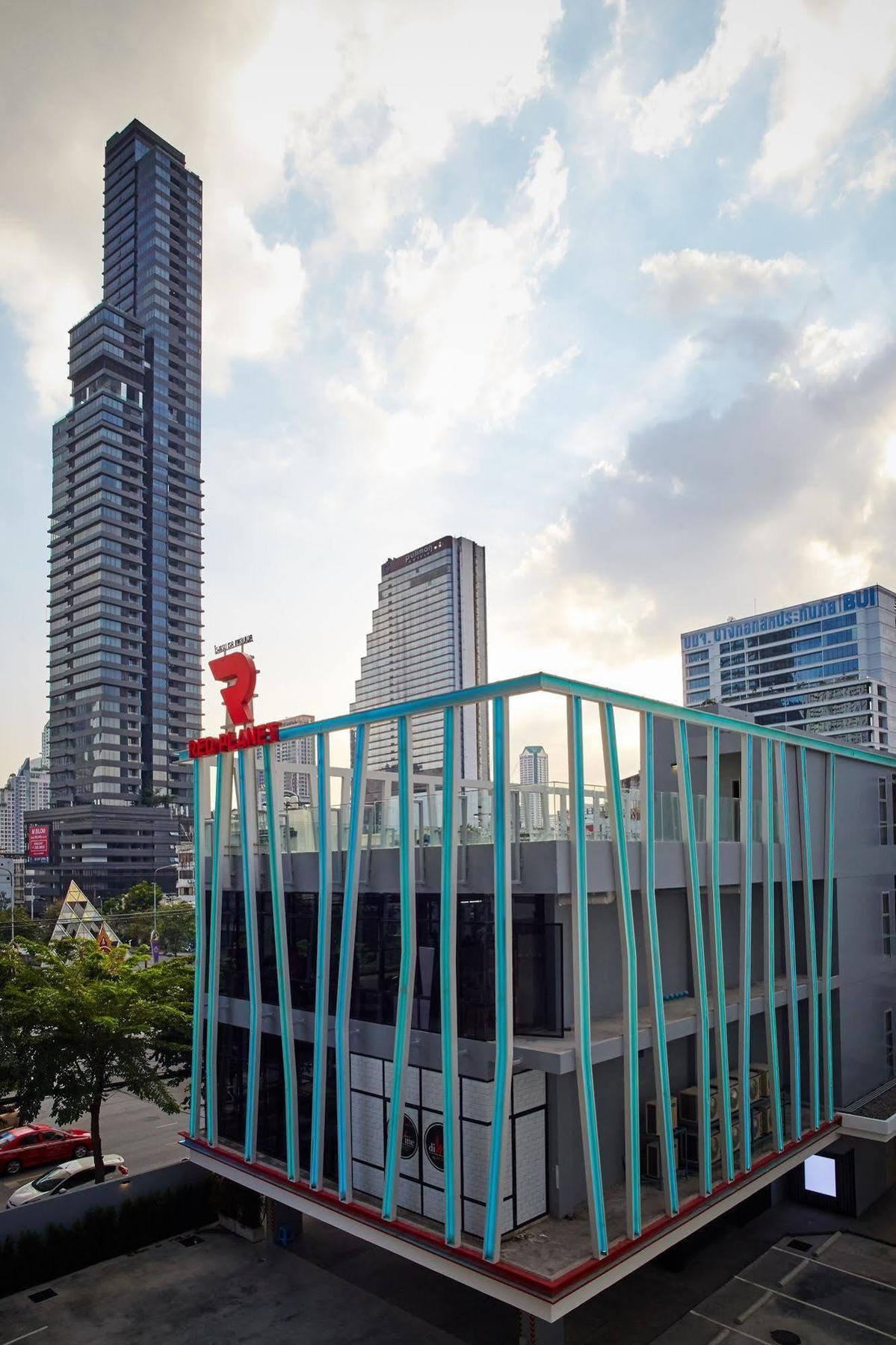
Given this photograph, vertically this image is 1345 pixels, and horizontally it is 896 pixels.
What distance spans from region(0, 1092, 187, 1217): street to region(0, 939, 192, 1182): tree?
12.3ft

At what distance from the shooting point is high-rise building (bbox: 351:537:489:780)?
14850 centimetres

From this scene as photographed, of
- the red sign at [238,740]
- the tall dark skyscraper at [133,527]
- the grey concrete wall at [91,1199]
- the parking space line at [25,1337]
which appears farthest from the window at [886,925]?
the tall dark skyscraper at [133,527]

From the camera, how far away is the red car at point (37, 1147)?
28.6 meters

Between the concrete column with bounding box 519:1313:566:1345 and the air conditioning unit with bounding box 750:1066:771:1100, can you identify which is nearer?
the concrete column with bounding box 519:1313:566:1345

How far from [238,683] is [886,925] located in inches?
793

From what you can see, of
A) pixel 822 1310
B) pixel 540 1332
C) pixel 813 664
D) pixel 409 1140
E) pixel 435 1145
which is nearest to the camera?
pixel 540 1332

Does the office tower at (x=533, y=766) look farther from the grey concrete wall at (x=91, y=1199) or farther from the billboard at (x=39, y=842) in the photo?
the grey concrete wall at (x=91, y=1199)

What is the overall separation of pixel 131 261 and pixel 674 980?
535ft

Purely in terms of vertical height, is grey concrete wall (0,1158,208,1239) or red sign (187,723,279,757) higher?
red sign (187,723,279,757)

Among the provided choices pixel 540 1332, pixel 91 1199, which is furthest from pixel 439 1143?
pixel 91 1199

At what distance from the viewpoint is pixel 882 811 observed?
2797cm

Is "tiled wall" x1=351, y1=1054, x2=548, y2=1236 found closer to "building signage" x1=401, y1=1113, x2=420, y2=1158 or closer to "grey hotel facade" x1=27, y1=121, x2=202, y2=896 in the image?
"building signage" x1=401, y1=1113, x2=420, y2=1158


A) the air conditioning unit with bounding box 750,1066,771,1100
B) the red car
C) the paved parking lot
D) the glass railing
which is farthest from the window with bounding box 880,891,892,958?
the red car

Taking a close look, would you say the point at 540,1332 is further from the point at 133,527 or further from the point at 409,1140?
the point at 133,527
